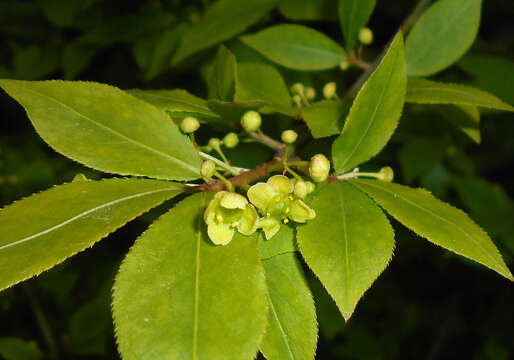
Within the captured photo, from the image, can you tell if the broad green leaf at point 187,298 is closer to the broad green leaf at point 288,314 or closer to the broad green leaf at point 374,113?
the broad green leaf at point 288,314

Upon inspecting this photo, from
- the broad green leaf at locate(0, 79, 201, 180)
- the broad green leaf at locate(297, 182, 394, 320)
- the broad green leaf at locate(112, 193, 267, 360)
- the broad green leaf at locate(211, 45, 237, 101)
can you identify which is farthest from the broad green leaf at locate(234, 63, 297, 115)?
the broad green leaf at locate(112, 193, 267, 360)

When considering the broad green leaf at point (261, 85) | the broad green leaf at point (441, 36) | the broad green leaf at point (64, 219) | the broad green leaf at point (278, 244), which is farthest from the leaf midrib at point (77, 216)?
the broad green leaf at point (441, 36)

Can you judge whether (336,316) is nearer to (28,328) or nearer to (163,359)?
(28,328)

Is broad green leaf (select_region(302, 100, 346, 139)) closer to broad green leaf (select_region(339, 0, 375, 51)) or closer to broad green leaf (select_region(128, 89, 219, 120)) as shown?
broad green leaf (select_region(128, 89, 219, 120))

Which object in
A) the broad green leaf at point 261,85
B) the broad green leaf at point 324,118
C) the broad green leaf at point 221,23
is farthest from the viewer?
the broad green leaf at point 221,23

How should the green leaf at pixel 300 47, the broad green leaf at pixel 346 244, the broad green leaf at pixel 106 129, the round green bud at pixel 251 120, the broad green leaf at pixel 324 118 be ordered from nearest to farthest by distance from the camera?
the broad green leaf at pixel 346 244
the broad green leaf at pixel 106 129
the broad green leaf at pixel 324 118
the round green bud at pixel 251 120
the green leaf at pixel 300 47

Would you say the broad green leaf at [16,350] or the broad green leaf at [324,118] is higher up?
the broad green leaf at [324,118]
